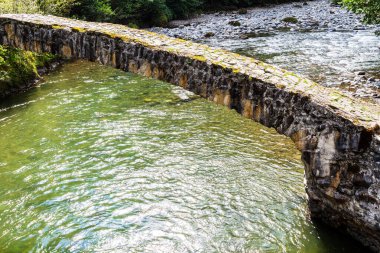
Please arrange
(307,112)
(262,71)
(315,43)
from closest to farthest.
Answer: (307,112), (262,71), (315,43)

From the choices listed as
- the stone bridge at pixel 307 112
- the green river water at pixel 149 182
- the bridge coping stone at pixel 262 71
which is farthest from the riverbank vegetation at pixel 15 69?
the stone bridge at pixel 307 112

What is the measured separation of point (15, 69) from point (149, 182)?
856 centimetres

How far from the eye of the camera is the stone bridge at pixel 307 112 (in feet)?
14.3

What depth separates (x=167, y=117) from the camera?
9.82 meters

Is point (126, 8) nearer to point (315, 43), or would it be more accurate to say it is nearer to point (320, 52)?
point (315, 43)

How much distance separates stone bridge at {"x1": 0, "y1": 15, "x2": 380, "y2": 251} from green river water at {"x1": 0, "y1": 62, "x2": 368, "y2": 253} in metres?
0.71

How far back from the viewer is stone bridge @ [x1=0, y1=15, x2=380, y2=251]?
4348mm

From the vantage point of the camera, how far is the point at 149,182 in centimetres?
680

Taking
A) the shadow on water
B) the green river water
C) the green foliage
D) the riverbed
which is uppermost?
the green foliage

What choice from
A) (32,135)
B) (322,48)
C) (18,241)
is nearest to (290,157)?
(18,241)

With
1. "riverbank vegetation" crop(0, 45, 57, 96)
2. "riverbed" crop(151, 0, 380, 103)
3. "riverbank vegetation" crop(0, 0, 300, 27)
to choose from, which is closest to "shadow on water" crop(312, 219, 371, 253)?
"riverbed" crop(151, 0, 380, 103)

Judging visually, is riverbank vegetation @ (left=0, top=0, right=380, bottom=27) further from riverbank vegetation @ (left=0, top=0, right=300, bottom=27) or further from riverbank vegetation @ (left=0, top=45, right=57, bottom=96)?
riverbank vegetation @ (left=0, top=45, right=57, bottom=96)

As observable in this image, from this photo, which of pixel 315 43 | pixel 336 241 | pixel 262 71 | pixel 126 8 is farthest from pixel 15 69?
pixel 126 8

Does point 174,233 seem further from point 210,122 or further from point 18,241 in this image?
point 210,122
